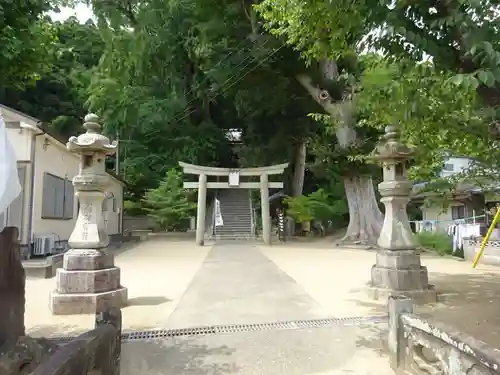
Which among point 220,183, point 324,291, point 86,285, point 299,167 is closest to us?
point 86,285

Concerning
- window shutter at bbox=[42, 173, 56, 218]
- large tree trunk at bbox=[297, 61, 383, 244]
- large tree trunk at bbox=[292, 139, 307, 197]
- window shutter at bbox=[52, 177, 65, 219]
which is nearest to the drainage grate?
window shutter at bbox=[42, 173, 56, 218]

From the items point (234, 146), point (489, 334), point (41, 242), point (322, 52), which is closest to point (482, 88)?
point (489, 334)

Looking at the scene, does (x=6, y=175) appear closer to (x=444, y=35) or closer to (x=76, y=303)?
(x=444, y=35)

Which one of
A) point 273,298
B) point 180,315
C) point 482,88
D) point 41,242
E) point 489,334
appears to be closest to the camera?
point 482,88

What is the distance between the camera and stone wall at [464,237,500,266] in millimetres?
11203

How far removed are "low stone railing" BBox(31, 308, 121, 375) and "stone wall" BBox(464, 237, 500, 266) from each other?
11.2 metres

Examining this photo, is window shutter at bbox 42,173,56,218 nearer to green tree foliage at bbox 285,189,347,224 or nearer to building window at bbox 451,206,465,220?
green tree foliage at bbox 285,189,347,224

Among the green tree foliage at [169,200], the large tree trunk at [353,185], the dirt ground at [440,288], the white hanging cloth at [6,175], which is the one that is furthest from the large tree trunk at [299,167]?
the white hanging cloth at [6,175]

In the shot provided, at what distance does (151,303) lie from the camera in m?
6.69

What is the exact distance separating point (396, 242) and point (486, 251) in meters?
6.41

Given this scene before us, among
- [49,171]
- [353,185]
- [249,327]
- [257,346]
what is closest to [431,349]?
[257,346]

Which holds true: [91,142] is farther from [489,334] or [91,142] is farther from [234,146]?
[234,146]

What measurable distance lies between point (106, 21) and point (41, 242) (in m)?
13.6

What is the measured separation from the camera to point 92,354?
94.6 inches
